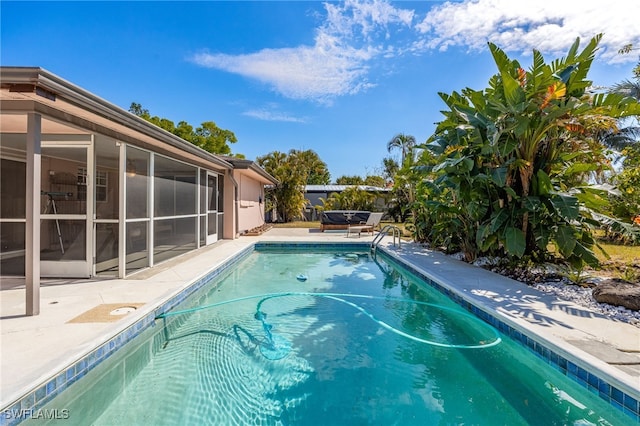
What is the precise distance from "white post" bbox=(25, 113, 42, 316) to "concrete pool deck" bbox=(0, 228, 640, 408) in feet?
1.34

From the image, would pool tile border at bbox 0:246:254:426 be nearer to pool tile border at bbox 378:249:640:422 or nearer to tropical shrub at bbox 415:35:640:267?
pool tile border at bbox 378:249:640:422

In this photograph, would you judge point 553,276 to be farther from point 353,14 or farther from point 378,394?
point 353,14

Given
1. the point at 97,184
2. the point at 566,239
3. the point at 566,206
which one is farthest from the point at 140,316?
the point at 566,239

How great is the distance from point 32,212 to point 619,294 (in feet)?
26.8

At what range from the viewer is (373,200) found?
2153cm

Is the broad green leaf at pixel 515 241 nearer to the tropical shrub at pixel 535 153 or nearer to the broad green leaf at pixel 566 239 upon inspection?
the tropical shrub at pixel 535 153

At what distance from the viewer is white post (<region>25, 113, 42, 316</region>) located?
384 centimetres

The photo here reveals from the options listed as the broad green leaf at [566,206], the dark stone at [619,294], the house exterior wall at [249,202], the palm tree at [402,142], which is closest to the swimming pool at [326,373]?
the dark stone at [619,294]

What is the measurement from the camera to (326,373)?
137 inches

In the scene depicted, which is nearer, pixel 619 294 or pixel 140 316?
pixel 140 316

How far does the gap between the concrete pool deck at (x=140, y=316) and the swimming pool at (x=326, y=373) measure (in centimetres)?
30

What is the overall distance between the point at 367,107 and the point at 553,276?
14.1m
